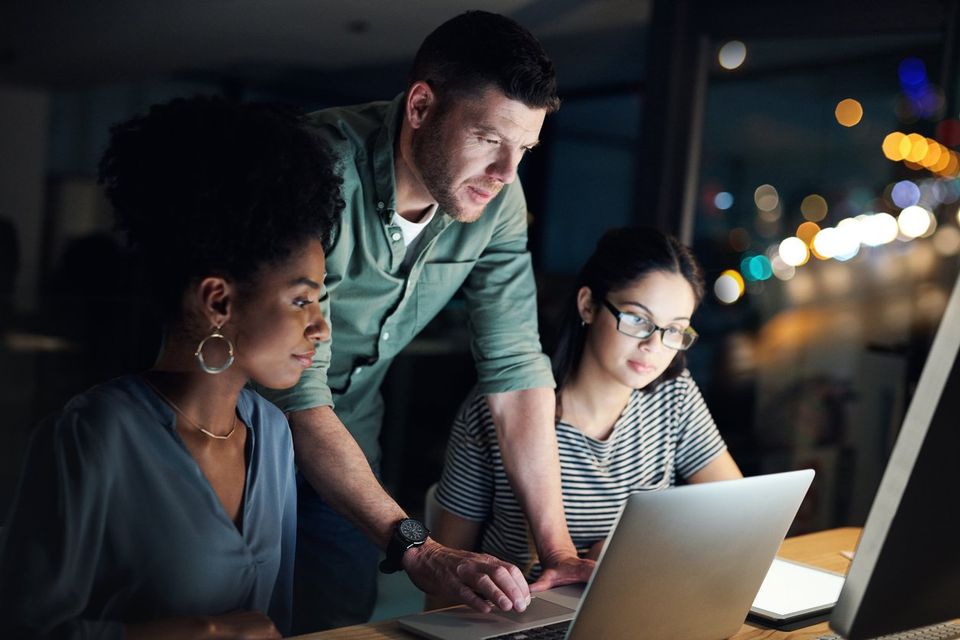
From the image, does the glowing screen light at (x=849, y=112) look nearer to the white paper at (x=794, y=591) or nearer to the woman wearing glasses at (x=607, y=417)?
the woman wearing glasses at (x=607, y=417)

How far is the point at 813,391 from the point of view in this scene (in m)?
3.76

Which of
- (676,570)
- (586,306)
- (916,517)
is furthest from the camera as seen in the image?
(586,306)

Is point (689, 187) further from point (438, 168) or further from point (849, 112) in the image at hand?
point (438, 168)

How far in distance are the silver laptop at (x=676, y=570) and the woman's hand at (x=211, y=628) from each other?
0.26m

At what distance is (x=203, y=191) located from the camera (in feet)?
3.89

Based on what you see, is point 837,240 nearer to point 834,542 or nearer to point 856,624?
point 834,542

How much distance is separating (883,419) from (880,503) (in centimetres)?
279

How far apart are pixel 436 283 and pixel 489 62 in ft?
1.54

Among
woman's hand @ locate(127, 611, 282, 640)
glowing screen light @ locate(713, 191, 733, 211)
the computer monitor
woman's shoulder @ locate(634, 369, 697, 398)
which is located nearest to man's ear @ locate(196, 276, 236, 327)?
woman's hand @ locate(127, 611, 282, 640)

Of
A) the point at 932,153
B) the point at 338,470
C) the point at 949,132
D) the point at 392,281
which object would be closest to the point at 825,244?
the point at 932,153

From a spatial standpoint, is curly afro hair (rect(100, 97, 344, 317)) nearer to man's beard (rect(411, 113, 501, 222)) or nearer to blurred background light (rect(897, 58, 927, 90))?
man's beard (rect(411, 113, 501, 222))

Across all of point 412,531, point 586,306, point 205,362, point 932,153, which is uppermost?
point 932,153

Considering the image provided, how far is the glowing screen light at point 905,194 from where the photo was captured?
11.2 ft

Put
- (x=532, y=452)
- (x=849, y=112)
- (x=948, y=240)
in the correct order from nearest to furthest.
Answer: (x=532, y=452)
(x=948, y=240)
(x=849, y=112)
